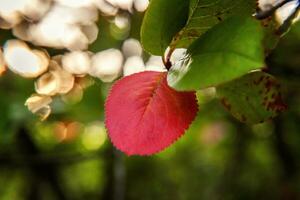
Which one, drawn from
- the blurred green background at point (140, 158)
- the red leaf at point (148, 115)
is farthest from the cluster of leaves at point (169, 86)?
Result: the blurred green background at point (140, 158)

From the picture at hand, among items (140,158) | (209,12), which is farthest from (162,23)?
(140,158)

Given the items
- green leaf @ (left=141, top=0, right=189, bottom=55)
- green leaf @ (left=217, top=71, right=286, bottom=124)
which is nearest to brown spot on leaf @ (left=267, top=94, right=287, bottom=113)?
green leaf @ (left=217, top=71, right=286, bottom=124)

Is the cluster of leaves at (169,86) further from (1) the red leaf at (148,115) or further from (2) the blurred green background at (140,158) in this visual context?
(2) the blurred green background at (140,158)

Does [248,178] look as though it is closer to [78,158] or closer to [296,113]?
[296,113]

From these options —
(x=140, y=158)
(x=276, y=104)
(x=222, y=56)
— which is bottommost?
(x=140, y=158)

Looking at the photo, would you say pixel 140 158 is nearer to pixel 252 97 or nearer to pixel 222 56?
pixel 252 97

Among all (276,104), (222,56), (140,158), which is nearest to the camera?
(222,56)
